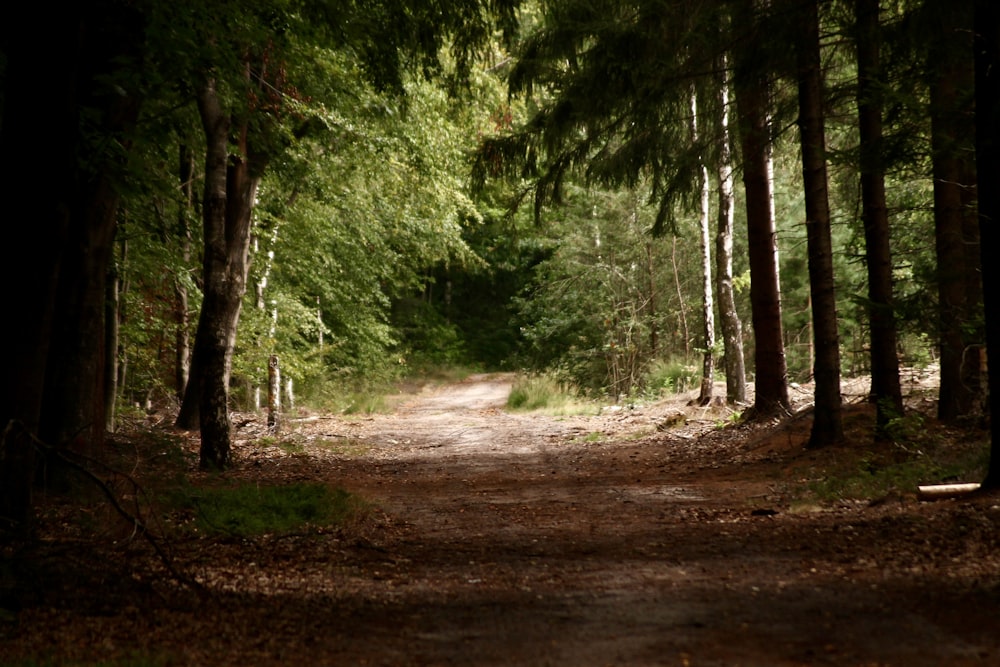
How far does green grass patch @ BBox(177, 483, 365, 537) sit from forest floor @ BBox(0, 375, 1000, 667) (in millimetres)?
269

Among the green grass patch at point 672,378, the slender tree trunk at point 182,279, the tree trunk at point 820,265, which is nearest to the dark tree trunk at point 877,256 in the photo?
the tree trunk at point 820,265

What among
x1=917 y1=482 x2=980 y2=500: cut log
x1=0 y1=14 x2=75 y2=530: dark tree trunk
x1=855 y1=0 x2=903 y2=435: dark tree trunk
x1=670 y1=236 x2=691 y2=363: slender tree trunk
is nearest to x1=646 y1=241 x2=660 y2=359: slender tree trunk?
x1=670 y1=236 x2=691 y2=363: slender tree trunk

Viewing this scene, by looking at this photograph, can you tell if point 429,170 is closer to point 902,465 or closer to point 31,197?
point 902,465

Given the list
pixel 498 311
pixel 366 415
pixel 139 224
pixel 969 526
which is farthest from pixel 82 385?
pixel 498 311

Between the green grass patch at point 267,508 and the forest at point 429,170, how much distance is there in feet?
3.95

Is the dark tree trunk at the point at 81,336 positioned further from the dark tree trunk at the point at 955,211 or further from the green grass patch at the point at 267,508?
the dark tree trunk at the point at 955,211

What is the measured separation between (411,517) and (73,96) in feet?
14.5

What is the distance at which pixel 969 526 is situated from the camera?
16.2ft

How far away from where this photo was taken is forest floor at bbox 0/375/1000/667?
3.42 m

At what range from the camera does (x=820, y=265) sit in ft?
31.0

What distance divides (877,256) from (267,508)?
717cm

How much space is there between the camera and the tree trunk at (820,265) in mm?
9141

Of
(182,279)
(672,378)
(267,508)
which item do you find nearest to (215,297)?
(182,279)

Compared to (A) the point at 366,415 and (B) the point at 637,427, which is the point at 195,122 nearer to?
(B) the point at 637,427
